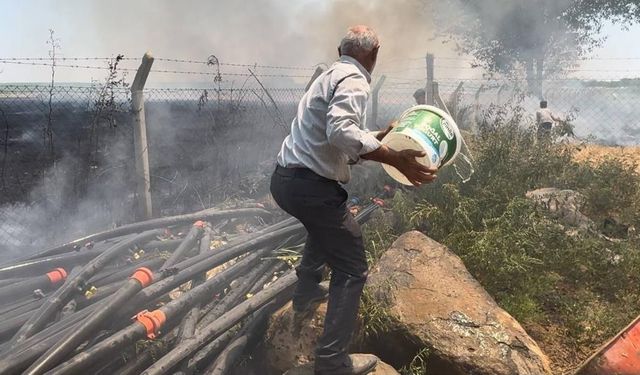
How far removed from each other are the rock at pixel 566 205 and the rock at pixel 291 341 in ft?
7.99

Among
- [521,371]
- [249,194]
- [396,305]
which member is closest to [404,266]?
[396,305]

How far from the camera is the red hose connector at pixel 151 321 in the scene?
2.89m

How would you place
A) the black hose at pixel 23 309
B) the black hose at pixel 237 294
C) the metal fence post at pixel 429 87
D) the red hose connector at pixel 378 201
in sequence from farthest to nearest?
the metal fence post at pixel 429 87 → the red hose connector at pixel 378 201 → the black hose at pixel 237 294 → the black hose at pixel 23 309

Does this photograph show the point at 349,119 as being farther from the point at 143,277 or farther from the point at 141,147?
the point at 141,147

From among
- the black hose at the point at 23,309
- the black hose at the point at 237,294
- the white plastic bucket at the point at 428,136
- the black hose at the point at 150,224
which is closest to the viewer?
the white plastic bucket at the point at 428,136

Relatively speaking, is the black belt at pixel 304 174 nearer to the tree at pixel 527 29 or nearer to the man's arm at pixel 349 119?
the man's arm at pixel 349 119

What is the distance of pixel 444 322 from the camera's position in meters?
2.87

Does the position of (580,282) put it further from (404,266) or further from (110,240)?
(110,240)

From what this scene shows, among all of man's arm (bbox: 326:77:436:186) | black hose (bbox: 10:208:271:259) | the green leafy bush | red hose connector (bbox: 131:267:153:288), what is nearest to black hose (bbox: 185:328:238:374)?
red hose connector (bbox: 131:267:153:288)

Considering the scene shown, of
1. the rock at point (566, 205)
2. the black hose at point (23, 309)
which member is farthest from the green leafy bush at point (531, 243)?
the black hose at point (23, 309)

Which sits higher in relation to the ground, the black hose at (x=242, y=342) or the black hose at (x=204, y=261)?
the black hose at (x=204, y=261)

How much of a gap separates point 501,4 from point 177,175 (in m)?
14.0

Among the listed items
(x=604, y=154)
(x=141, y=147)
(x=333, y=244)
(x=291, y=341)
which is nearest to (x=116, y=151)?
(x=141, y=147)

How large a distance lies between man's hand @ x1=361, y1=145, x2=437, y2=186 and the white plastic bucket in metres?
0.16
